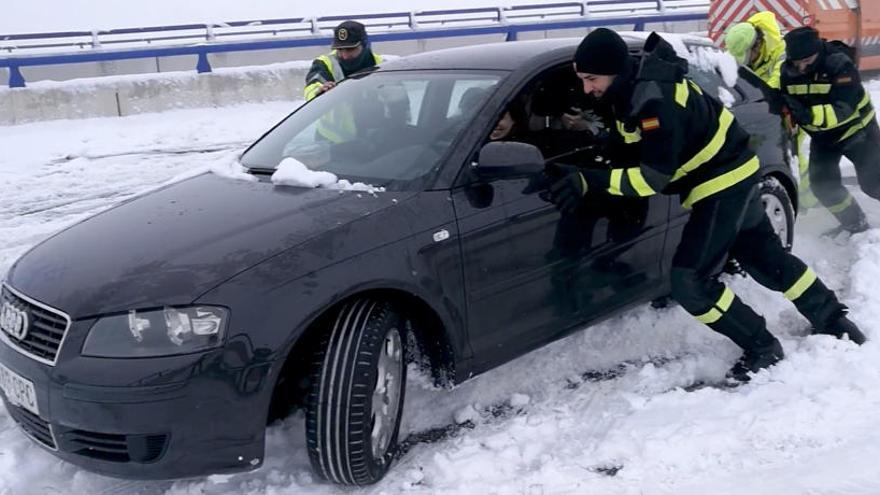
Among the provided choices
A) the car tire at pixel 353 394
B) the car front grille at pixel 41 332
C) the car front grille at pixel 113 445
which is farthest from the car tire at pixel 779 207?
the car front grille at pixel 41 332

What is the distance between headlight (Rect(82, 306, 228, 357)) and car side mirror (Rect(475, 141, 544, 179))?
48.4 inches

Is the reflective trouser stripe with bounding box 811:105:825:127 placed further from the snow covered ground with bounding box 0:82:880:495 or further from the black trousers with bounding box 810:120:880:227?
the snow covered ground with bounding box 0:82:880:495

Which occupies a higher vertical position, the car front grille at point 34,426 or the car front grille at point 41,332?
the car front grille at point 41,332

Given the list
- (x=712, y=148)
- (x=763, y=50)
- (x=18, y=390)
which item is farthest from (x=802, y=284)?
(x=18, y=390)

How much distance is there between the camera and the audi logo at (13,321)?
9.53 feet

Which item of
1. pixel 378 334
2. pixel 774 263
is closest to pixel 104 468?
pixel 378 334

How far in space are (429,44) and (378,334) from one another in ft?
42.0

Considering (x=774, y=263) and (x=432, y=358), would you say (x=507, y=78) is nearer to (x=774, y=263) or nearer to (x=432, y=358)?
(x=432, y=358)

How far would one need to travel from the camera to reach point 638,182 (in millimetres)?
3607

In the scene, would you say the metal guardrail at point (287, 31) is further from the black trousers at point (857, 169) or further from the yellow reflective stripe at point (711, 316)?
the yellow reflective stripe at point (711, 316)

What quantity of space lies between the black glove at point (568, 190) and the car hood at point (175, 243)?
29.3 inches

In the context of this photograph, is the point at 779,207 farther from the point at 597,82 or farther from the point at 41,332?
the point at 41,332

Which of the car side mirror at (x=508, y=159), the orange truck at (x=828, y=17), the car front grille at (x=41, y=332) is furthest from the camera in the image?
the orange truck at (x=828, y=17)

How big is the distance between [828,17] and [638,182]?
944 cm
